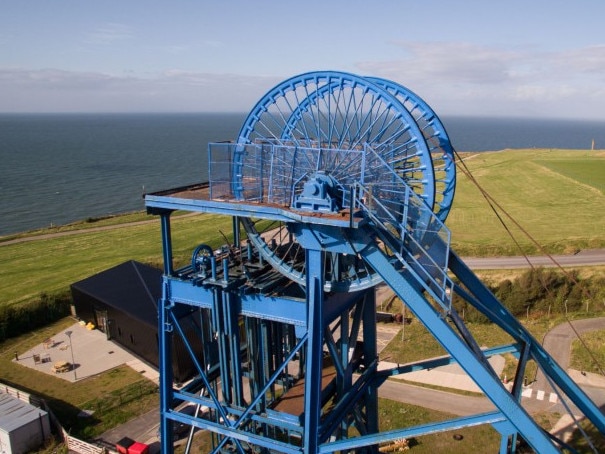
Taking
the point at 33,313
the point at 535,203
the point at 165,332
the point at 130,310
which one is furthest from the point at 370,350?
the point at 535,203

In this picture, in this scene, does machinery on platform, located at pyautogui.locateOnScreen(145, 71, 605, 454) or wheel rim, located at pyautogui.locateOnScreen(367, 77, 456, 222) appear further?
wheel rim, located at pyautogui.locateOnScreen(367, 77, 456, 222)

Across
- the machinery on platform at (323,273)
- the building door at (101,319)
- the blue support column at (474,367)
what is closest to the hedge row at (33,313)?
the building door at (101,319)

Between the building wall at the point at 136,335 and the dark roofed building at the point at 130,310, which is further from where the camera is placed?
the dark roofed building at the point at 130,310

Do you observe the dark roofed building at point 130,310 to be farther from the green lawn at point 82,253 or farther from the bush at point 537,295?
the bush at point 537,295

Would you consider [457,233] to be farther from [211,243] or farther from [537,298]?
[211,243]

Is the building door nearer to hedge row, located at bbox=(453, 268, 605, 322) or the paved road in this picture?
hedge row, located at bbox=(453, 268, 605, 322)

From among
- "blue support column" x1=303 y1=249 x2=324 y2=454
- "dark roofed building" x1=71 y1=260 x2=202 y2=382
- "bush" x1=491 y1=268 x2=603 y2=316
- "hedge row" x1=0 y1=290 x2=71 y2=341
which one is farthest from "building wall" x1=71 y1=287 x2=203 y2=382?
"bush" x1=491 y1=268 x2=603 y2=316
